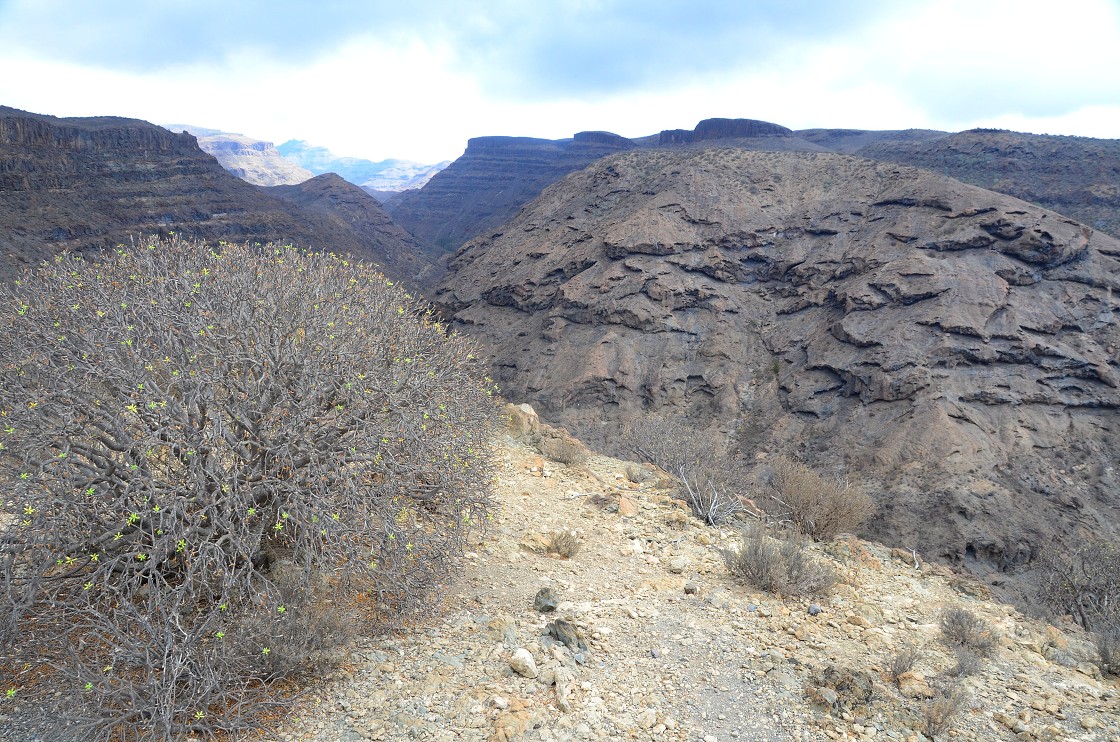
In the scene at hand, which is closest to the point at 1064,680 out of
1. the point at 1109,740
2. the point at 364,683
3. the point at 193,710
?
the point at 1109,740

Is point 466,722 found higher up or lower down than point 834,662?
higher up

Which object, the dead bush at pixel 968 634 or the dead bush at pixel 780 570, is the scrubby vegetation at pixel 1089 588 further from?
the dead bush at pixel 780 570

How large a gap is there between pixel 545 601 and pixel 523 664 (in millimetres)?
1146

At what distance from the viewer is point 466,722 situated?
4.60 meters

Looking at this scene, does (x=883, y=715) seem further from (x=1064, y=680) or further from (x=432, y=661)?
(x=432, y=661)

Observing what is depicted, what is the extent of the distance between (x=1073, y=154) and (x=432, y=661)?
6350 cm

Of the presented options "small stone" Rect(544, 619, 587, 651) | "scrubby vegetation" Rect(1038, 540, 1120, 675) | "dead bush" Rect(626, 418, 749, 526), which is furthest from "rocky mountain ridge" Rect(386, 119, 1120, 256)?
"small stone" Rect(544, 619, 587, 651)

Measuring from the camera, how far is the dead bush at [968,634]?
625 centimetres

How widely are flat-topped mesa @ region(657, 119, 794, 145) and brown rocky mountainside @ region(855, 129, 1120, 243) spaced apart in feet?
100

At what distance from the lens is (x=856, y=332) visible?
3019 centimetres

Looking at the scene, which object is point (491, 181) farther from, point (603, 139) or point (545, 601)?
point (545, 601)

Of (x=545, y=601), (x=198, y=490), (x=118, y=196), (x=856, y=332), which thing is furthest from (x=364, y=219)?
(x=198, y=490)

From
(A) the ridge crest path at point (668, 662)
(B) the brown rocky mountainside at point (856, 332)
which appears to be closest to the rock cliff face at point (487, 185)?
(B) the brown rocky mountainside at point (856, 332)

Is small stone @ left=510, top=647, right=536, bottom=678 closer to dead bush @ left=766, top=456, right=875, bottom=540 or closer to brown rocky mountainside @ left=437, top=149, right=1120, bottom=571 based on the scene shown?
dead bush @ left=766, top=456, right=875, bottom=540
